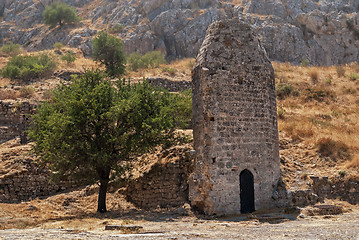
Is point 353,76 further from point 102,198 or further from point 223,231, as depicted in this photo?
point 223,231

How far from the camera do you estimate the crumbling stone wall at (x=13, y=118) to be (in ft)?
61.4

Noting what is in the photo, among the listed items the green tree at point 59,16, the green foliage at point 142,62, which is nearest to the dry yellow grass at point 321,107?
the green foliage at point 142,62

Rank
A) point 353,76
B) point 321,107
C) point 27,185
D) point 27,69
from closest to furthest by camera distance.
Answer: point 27,185
point 321,107
point 27,69
point 353,76

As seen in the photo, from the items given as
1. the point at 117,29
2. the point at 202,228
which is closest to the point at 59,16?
the point at 117,29

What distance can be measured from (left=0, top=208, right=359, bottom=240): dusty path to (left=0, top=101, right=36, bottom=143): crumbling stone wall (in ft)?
36.1

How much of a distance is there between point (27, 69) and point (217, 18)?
947 inches

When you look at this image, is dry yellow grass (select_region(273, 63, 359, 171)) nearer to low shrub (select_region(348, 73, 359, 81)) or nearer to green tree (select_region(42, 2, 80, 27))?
low shrub (select_region(348, 73, 359, 81))

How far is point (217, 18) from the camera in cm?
4247

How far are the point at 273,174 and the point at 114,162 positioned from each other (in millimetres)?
5657

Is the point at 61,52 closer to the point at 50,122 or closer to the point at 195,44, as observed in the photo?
the point at 195,44

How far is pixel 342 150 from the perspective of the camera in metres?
14.8

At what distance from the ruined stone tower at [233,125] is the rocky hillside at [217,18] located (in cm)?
2756

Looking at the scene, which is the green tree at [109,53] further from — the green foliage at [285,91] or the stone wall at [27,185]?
the stone wall at [27,185]

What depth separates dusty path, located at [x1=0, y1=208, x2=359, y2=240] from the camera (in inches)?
293
